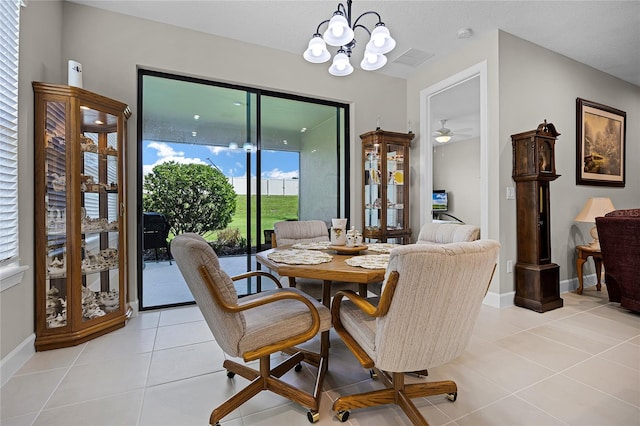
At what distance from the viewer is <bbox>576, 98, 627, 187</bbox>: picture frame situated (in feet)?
12.5

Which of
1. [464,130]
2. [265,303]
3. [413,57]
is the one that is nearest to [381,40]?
[265,303]

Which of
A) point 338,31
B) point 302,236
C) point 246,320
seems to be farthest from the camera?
point 302,236

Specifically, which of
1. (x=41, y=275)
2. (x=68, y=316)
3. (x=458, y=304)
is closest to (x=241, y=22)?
(x=41, y=275)

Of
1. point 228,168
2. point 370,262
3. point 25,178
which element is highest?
point 228,168

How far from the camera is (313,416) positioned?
4.76 ft

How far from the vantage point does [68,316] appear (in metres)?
2.28

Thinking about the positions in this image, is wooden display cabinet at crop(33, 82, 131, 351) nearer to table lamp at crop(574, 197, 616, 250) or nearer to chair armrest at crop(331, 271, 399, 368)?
chair armrest at crop(331, 271, 399, 368)

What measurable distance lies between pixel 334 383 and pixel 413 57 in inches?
140

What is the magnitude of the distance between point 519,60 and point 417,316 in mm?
3364

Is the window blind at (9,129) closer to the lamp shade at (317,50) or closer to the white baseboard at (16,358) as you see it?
the white baseboard at (16,358)

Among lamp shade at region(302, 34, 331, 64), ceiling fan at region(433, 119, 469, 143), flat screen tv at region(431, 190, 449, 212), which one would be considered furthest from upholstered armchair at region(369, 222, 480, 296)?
flat screen tv at region(431, 190, 449, 212)

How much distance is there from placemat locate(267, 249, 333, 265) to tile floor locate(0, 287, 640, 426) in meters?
0.72

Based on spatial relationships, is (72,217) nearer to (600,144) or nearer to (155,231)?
(155,231)

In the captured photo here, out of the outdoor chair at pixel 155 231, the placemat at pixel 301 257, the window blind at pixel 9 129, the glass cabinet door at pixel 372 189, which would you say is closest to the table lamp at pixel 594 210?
the glass cabinet door at pixel 372 189
